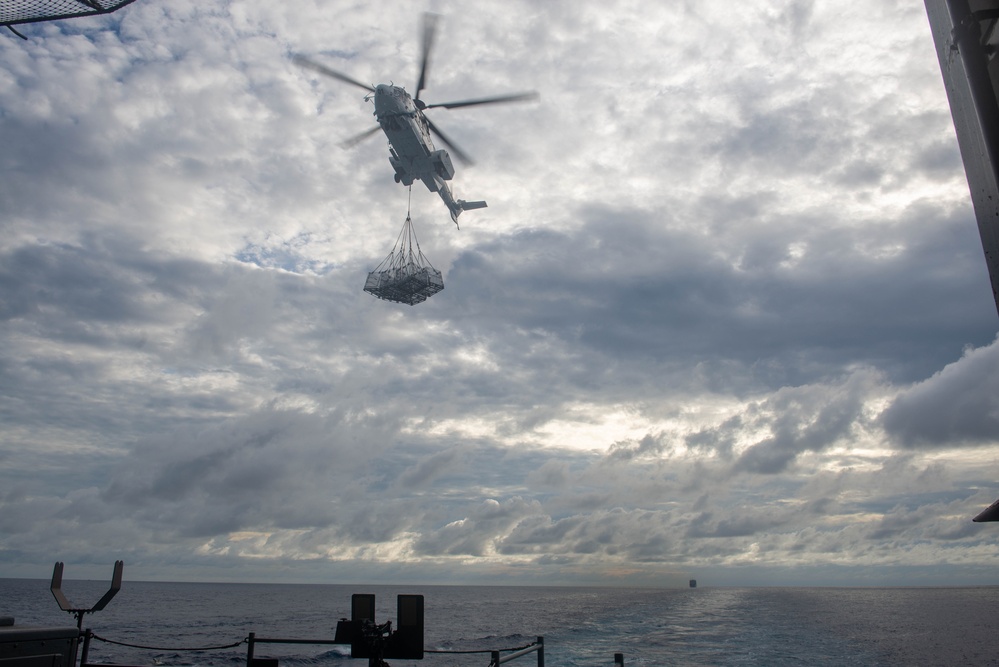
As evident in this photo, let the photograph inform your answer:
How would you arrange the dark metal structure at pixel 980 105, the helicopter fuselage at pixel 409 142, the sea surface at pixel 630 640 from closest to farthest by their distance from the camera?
the dark metal structure at pixel 980 105, the helicopter fuselage at pixel 409 142, the sea surface at pixel 630 640

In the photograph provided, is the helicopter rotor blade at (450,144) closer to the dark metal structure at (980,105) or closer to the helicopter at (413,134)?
the helicopter at (413,134)

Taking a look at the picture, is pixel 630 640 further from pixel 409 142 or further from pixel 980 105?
pixel 980 105

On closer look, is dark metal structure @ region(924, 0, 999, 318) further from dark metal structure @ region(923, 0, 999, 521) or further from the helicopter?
the helicopter

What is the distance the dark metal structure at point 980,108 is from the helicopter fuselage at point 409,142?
25632mm

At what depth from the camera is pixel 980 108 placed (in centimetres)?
283

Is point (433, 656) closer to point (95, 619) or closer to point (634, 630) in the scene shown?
point (634, 630)

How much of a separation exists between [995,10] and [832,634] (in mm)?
78134

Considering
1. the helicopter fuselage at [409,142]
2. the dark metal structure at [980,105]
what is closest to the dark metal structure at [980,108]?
the dark metal structure at [980,105]

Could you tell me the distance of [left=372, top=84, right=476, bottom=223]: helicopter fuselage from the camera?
88.1 feet

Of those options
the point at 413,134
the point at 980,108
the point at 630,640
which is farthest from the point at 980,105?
the point at 630,640

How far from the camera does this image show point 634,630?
220 ft

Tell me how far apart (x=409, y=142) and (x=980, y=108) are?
26.7m

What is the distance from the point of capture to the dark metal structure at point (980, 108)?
112 inches

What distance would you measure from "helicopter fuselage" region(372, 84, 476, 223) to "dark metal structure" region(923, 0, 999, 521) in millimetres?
25632
